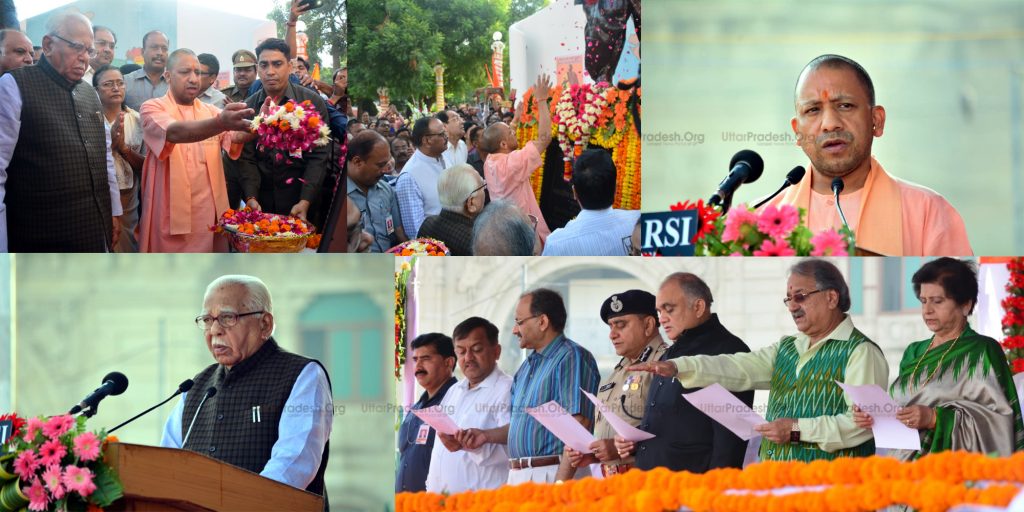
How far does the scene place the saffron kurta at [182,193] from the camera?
726 centimetres

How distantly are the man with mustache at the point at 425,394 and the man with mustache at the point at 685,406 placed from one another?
3.35 ft

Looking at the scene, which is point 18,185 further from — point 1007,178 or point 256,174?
point 1007,178

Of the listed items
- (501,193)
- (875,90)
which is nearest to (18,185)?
(501,193)

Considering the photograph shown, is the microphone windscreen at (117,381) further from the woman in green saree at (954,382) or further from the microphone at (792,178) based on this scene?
the woman in green saree at (954,382)

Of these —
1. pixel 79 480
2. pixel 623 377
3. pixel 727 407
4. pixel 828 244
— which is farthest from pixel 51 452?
pixel 828 244

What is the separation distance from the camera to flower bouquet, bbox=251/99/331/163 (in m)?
7.14

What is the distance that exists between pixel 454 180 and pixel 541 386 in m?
1.59

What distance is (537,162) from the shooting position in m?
7.22

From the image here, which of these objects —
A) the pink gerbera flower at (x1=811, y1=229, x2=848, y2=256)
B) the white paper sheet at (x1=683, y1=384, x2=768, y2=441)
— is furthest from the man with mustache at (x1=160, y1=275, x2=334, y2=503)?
the pink gerbera flower at (x1=811, y1=229, x2=848, y2=256)

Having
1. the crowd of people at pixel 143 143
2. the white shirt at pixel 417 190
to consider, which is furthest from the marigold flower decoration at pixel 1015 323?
the crowd of people at pixel 143 143

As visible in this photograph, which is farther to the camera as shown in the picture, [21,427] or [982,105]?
[982,105]

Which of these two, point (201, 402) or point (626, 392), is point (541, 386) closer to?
point (626, 392)

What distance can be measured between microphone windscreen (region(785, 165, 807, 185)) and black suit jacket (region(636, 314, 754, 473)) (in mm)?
985

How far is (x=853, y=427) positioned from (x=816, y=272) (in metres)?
0.83
